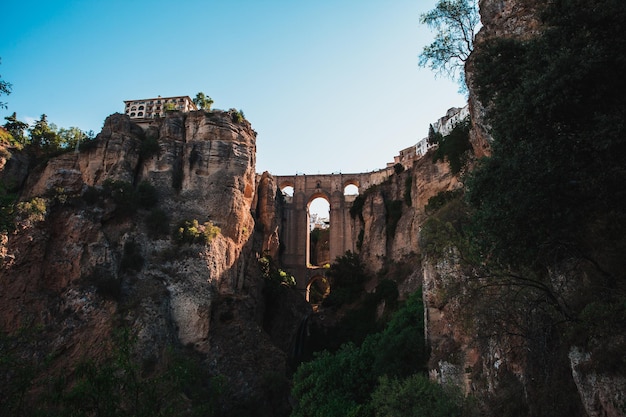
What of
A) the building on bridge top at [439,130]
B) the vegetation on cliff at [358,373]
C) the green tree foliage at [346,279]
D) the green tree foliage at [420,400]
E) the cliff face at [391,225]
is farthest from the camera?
Answer: the building on bridge top at [439,130]

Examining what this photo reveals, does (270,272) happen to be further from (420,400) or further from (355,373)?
(420,400)

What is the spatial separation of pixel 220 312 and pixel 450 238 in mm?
17320

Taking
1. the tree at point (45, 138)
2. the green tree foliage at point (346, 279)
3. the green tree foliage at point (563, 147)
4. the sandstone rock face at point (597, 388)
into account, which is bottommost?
the sandstone rock face at point (597, 388)

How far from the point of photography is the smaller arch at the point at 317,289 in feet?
164

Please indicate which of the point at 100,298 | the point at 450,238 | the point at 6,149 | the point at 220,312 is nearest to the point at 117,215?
the point at 100,298

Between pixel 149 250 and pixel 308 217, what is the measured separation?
80.9ft

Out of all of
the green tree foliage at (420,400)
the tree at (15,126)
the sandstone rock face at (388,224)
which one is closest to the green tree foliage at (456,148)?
the sandstone rock face at (388,224)

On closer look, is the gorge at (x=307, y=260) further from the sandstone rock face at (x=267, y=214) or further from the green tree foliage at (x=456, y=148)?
the green tree foliage at (x=456, y=148)

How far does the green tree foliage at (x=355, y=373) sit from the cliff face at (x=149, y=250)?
699cm

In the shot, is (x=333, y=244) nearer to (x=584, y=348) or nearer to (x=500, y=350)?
(x=500, y=350)

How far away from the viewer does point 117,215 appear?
32.2 metres

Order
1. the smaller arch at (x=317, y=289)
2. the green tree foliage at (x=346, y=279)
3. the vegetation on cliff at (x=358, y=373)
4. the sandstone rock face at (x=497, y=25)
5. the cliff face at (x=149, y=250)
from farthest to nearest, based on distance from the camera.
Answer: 1. the smaller arch at (x=317, y=289)
2. the green tree foliage at (x=346, y=279)
3. the cliff face at (x=149, y=250)
4. the vegetation on cliff at (x=358, y=373)
5. the sandstone rock face at (x=497, y=25)

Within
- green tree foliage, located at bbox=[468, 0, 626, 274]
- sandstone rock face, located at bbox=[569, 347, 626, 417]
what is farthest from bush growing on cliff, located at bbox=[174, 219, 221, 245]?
sandstone rock face, located at bbox=[569, 347, 626, 417]

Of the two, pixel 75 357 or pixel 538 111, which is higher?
pixel 538 111
